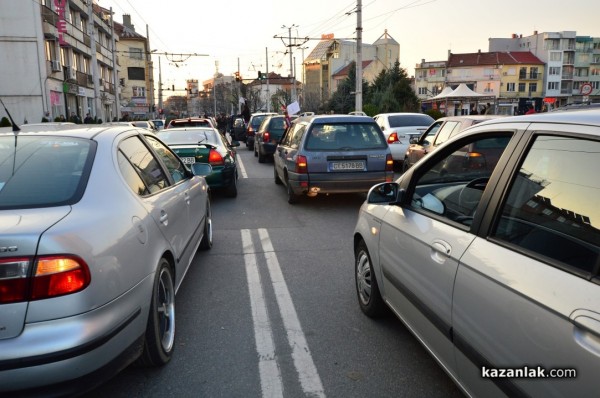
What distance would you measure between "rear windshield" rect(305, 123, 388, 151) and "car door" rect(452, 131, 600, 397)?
6.31 meters

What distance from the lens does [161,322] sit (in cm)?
331

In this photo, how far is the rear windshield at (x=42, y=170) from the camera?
2660mm

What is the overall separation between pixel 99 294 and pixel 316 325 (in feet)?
6.51

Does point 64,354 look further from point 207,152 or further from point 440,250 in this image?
point 207,152

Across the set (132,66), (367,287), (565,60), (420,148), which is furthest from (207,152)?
(565,60)

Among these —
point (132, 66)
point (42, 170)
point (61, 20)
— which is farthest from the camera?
point (132, 66)

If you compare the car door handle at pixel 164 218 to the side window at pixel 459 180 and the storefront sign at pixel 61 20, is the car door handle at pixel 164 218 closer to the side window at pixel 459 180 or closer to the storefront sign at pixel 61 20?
the side window at pixel 459 180

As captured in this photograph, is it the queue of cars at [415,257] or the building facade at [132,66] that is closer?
the queue of cars at [415,257]

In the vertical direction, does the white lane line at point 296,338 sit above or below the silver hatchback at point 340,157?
below

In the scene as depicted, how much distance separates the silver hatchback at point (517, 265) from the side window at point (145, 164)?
1.96m

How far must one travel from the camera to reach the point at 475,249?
7.49 feet

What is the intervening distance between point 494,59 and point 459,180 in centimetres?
9605

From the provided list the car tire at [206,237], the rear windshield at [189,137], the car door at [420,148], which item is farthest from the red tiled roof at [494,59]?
the car tire at [206,237]

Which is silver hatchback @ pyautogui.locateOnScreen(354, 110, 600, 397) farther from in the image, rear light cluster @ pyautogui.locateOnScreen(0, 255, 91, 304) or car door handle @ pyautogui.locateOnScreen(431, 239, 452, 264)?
rear light cluster @ pyautogui.locateOnScreen(0, 255, 91, 304)
